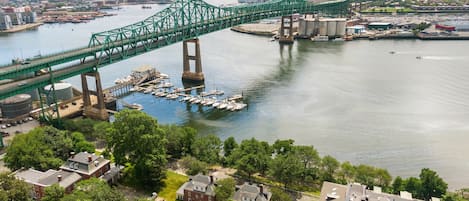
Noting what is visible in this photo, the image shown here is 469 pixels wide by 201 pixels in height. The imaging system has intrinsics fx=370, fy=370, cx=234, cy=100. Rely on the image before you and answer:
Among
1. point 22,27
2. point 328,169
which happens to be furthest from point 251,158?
point 22,27

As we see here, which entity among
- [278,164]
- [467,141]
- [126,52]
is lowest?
[467,141]

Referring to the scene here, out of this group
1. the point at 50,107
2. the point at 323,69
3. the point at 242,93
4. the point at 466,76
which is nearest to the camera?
the point at 50,107

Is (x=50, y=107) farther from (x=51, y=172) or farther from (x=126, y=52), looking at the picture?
(x=51, y=172)

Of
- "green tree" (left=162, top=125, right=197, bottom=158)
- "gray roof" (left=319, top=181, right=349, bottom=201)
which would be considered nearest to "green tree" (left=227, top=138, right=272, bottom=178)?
"green tree" (left=162, top=125, right=197, bottom=158)

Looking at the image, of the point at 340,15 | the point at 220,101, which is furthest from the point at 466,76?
the point at 340,15

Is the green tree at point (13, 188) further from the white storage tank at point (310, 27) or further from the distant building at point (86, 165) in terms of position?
the white storage tank at point (310, 27)

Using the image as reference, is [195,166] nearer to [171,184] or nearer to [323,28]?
[171,184]
